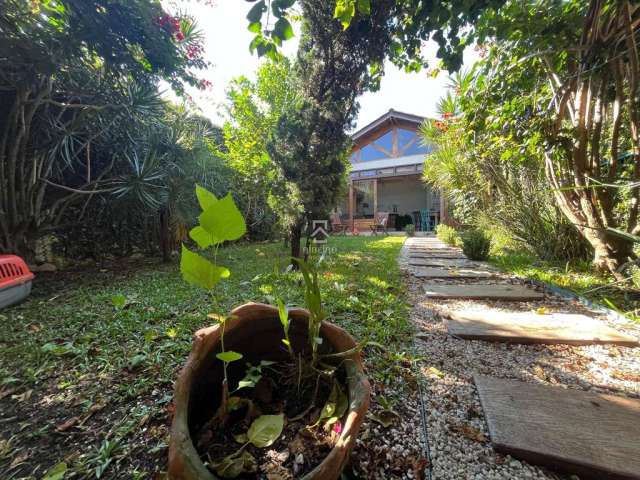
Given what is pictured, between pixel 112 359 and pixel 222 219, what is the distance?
3.87 feet

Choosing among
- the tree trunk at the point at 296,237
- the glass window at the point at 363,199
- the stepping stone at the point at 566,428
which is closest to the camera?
the stepping stone at the point at 566,428

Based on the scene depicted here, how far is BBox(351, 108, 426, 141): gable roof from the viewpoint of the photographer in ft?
36.1

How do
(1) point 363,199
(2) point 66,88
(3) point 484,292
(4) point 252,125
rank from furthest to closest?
(1) point 363,199
(4) point 252,125
(2) point 66,88
(3) point 484,292

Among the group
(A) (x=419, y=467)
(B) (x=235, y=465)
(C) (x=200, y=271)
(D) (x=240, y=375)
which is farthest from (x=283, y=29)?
(A) (x=419, y=467)

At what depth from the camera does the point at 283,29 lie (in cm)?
111

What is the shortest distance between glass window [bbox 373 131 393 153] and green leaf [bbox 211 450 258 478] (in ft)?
43.2

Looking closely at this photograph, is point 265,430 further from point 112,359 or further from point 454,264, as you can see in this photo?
point 454,264

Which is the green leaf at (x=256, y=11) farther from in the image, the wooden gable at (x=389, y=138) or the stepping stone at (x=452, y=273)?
the wooden gable at (x=389, y=138)

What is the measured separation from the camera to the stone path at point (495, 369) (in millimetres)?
729

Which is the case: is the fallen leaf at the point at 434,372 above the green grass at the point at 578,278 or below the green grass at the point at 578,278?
below

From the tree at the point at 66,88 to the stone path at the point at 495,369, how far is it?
3.75 meters

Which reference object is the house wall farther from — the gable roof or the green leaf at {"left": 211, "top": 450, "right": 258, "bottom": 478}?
the green leaf at {"left": 211, "top": 450, "right": 258, "bottom": 478}

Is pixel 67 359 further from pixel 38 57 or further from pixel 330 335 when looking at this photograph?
pixel 38 57

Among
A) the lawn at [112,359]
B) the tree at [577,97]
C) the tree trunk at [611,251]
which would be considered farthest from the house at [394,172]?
the lawn at [112,359]
